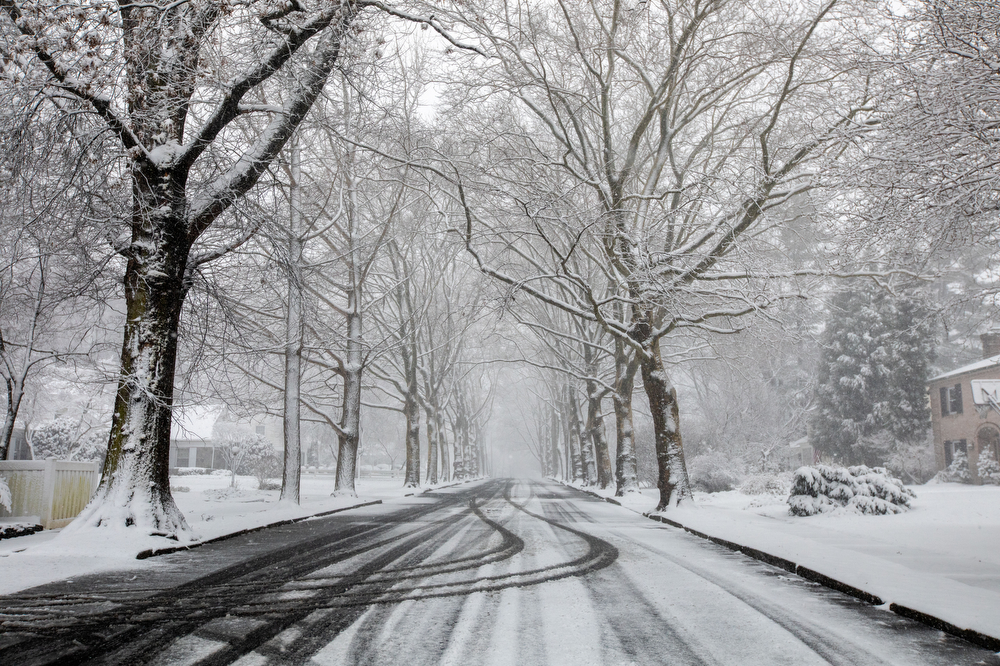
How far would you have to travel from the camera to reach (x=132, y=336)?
9.36 metres

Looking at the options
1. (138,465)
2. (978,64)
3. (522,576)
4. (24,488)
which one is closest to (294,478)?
(24,488)

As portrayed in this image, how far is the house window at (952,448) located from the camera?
29.8 meters

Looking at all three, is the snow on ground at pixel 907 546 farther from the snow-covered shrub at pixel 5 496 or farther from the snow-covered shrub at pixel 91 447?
the snow-covered shrub at pixel 91 447

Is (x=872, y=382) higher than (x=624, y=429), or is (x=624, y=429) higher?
(x=872, y=382)

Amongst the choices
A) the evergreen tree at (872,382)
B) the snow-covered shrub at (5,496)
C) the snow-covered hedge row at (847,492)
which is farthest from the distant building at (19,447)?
the evergreen tree at (872,382)

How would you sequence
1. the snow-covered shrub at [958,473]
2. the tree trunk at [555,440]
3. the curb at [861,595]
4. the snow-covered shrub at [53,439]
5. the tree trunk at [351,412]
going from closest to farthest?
1. the curb at [861,595]
2. the tree trunk at [351,412]
3. the snow-covered shrub at [958,473]
4. the snow-covered shrub at [53,439]
5. the tree trunk at [555,440]

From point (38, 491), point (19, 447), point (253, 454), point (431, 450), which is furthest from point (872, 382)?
point (19, 447)

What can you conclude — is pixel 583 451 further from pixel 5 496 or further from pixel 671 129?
pixel 5 496

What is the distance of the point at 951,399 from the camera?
31.1m

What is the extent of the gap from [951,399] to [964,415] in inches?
60.2

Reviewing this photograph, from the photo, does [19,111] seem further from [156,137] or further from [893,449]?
[893,449]

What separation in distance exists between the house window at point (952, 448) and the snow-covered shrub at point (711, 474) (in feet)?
36.7

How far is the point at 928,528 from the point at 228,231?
13666 mm

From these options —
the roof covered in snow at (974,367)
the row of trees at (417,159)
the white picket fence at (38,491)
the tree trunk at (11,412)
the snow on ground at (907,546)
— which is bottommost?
the snow on ground at (907,546)
